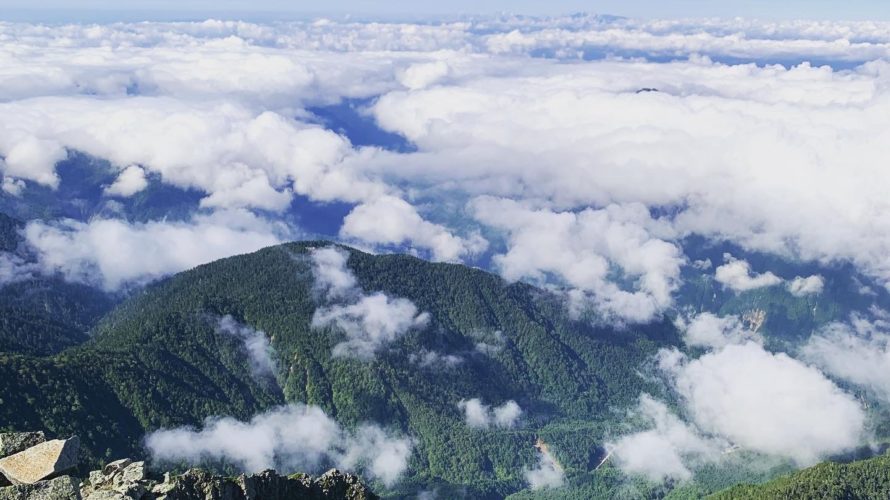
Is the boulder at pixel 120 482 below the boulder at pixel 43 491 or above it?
below

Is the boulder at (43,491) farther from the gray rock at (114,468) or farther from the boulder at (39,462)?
the gray rock at (114,468)

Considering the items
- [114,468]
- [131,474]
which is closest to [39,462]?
[131,474]

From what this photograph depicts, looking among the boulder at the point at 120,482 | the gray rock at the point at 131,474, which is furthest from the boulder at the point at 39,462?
the gray rock at the point at 131,474

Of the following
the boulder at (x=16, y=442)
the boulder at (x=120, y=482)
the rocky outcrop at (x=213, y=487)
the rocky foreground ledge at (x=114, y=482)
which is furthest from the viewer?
the rocky outcrop at (x=213, y=487)

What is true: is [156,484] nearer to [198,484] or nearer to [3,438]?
[198,484]

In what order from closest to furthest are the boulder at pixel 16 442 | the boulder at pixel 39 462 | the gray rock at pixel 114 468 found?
the boulder at pixel 39 462 < the boulder at pixel 16 442 < the gray rock at pixel 114 468

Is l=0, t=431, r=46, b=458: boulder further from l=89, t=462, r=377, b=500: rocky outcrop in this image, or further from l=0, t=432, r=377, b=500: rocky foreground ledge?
l=89, t=462, r=377, b=500: rocky outcrop

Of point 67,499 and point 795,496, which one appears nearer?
point 67,499

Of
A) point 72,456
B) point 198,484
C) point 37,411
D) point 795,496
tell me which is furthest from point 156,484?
point 795,496

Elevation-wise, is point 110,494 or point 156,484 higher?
point 110,494
